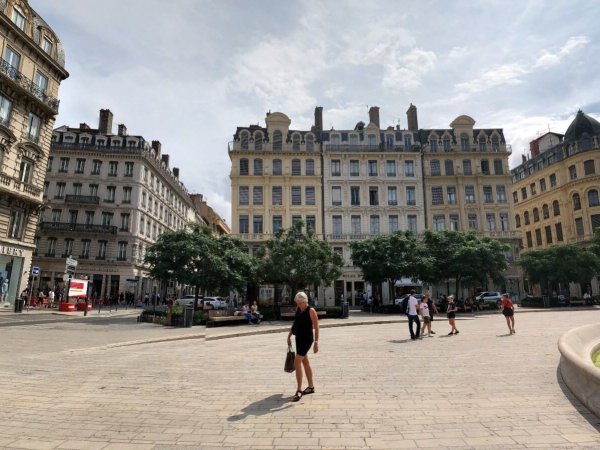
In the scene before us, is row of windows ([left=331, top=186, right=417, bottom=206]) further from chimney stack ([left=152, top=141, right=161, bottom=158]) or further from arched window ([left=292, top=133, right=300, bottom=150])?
chimney stack ([left=152, top=141, right=161, bottom=158])

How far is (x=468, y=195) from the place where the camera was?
46.2 metres

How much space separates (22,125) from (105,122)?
24343mm

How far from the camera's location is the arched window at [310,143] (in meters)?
46.0

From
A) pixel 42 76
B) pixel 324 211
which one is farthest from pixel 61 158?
pixel 324 211

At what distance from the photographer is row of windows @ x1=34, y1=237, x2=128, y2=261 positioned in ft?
143

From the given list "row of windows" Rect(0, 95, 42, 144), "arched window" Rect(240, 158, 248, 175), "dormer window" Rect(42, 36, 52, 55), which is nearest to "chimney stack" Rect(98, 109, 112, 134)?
"arched window" Rect(240, 158, 248, 175)

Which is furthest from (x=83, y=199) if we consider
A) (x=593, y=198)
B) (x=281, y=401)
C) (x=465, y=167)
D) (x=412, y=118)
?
(x=593, y=198)

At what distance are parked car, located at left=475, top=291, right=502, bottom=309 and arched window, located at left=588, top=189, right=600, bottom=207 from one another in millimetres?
20692

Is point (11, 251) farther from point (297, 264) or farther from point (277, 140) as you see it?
point (277, 140)

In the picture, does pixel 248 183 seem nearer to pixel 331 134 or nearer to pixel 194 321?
pixel 331 134

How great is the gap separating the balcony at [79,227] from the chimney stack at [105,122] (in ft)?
41.4

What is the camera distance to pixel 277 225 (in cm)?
4384

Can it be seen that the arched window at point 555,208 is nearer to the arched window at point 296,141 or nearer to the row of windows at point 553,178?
the row of windows at point 553,178

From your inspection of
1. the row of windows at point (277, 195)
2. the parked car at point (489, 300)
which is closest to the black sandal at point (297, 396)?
the parked car at point (489, 300)
